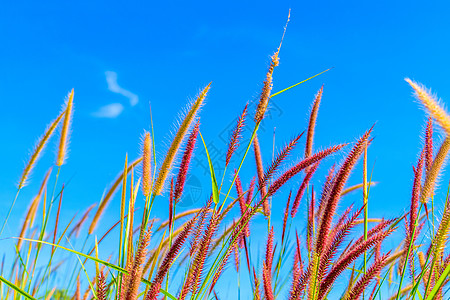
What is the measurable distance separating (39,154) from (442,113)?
2.73 m

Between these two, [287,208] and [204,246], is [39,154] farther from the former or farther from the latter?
[204,246]

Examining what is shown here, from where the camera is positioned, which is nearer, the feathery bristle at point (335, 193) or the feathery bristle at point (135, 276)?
the feathery bristle at point (135, 276)

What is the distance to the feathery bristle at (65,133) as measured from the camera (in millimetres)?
2980

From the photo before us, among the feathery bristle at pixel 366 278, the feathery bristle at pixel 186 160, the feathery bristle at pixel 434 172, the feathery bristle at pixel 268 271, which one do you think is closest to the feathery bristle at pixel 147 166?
the feathery bristle at pixel 186 160

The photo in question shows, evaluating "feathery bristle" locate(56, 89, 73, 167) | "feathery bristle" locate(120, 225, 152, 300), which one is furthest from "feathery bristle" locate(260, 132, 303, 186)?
"feathery bristle" locate(56, 89, 73, 167)

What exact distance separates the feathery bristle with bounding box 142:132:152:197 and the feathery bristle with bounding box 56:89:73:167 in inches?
42.9

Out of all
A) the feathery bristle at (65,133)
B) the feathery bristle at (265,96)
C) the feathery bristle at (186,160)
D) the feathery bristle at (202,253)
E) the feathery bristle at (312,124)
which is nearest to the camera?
the feathery bristle at (202,253)

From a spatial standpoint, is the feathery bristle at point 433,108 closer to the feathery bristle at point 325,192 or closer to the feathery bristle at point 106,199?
the feathery bristle at point 325,192

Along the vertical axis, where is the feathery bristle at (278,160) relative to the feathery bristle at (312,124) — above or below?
below

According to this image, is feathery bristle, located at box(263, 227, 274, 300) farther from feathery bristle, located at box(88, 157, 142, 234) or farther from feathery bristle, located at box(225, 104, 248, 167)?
feathery bristle, located at box(88, 157, 142, 234)

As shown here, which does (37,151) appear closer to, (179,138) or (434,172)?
(179,138)

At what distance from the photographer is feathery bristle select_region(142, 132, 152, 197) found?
192 cm

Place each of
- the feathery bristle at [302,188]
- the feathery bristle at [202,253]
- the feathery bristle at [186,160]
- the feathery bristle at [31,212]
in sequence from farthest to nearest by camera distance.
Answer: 1. the feathery bristle at [31,212]
2. the feathery bristle at [302,188]
3. the feathery bristle at [186,160]
4. the feathery bristle at [202,253]

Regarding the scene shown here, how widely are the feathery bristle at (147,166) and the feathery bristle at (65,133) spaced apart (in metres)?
1.09
